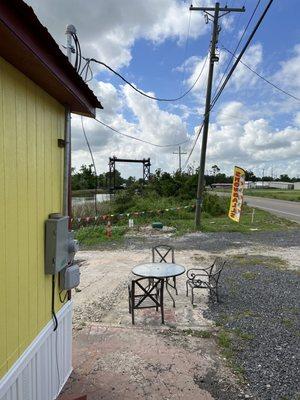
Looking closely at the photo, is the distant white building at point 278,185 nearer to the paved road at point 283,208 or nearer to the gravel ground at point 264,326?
the paved road at point 283,208

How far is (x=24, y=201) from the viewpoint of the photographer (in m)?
2.55

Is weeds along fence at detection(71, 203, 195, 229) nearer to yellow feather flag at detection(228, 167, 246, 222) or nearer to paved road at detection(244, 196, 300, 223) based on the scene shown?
yellow feather flag at detection(228, 167, 246, 222)

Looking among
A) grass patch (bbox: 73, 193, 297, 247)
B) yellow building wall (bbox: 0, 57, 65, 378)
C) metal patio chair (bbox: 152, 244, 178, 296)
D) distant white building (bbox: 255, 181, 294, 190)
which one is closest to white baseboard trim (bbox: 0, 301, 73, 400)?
yellow building wall (bbox: 0, 57, 65, 378)

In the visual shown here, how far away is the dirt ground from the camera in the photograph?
3.56 m

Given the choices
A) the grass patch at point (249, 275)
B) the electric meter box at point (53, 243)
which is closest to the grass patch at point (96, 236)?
the grass patch at point (249, 275)

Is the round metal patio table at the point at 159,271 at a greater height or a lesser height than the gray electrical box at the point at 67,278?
lesser

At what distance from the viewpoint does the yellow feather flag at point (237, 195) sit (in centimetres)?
1402

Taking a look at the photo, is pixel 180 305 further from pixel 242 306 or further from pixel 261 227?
pixel 261 227

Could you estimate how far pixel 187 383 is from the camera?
3654mm

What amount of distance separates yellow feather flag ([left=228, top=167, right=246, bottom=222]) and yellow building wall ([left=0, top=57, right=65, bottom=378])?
1170cm

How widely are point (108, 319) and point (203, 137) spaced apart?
35.4 ft

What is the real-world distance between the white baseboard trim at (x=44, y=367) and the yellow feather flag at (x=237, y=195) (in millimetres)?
11254

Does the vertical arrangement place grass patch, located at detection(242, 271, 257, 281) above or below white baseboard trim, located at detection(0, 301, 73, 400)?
below

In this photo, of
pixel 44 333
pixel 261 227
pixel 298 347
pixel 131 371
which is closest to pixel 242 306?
pixel 298 347
